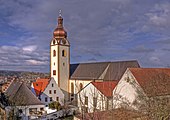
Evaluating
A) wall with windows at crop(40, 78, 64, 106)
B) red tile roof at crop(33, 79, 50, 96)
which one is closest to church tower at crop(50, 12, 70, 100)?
red tile roof at crop(33, 79, 50, 96)

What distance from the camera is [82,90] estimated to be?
31000mm

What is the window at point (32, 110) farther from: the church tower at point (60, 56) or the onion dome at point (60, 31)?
the onion dome at point (60, 31)

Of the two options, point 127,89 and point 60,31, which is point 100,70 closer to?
point 60,31

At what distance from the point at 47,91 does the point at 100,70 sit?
9177mm

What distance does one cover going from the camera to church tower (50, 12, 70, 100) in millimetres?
44094

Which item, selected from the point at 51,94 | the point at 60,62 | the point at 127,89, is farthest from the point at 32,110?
the point at 60,62

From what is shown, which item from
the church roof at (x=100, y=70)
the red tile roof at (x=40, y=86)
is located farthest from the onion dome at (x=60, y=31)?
the red tile roof at (x=40, y=86)

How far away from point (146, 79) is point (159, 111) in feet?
46.1

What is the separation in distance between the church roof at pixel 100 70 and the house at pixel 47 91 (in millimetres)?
6268

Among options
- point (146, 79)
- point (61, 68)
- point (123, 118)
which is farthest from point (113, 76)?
point (123, 118)

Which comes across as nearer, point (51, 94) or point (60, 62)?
point (51, 94)

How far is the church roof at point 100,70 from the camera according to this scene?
1475 inches

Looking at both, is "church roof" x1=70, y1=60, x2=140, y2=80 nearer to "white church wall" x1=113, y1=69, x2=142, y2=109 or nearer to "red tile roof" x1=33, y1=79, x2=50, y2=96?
"red tile roof" x1=33, y1=79, x2=50, y2=96

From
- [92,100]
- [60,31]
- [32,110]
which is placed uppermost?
[60,31]
